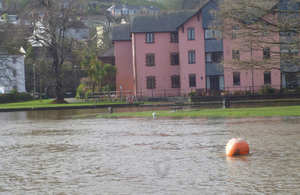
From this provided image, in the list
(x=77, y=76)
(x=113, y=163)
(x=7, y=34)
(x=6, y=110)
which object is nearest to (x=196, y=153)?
(x=113, y=163)

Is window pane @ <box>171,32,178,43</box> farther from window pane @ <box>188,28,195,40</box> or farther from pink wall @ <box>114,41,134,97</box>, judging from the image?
pink wall @ <box>114,41,134,97</box>

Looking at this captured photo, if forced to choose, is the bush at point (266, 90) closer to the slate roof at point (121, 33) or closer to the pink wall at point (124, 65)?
the pink wall at point (124, 65)

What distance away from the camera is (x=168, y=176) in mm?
9625

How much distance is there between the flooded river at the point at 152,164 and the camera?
28.5 feet

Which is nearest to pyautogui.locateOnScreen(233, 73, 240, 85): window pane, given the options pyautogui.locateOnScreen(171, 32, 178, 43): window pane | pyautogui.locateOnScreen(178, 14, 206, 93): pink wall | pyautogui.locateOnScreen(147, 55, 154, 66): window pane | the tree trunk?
pyautogui.locateOnScreen(178, 14, 206, 93): pink wall

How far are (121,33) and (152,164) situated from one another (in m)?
52.4

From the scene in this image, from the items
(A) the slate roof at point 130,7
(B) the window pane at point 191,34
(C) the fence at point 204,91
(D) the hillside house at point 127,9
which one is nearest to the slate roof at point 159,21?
(B) the window pane at point 191,34

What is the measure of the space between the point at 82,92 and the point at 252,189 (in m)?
55.7

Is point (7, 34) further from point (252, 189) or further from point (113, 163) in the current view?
point (252, 189)

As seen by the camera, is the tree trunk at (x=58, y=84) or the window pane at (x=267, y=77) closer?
the tree trunk at (x=58, y=84)

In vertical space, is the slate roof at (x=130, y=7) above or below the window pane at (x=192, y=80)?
above

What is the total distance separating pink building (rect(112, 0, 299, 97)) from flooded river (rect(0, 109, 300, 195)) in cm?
3662

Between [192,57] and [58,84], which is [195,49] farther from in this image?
[58,84]

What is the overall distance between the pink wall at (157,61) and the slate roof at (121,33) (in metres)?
4.31
